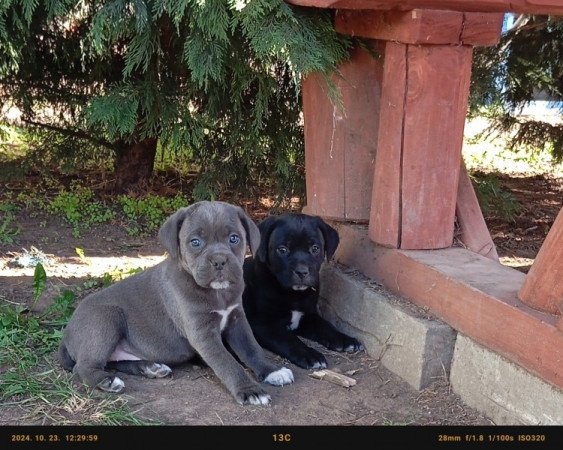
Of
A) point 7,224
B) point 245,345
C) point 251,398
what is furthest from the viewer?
point 7,224

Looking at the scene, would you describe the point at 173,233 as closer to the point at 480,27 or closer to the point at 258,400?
the point at 258,400

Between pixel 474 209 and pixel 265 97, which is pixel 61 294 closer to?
pixel 265 97

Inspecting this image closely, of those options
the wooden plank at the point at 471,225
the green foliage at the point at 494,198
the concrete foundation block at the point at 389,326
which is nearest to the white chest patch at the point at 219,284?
the concrete foundation block at the point at 389,326

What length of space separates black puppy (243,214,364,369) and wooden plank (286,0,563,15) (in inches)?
56.8

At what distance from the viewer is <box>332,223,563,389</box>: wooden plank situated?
3.99 meters

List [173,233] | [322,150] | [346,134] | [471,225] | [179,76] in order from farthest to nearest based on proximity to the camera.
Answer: [179,76] < [322,150] < [346,134] < [471,225] < [173,233]

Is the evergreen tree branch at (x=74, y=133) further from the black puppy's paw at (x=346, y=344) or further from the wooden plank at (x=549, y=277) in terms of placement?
the wooden plank at (x=549, y=277)

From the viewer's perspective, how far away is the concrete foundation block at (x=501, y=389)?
3982mm

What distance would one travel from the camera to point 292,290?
17.8 ft

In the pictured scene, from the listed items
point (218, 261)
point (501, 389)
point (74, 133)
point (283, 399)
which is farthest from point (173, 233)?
point (74, 133)

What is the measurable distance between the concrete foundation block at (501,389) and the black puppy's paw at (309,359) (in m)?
0.84

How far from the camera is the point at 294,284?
5199mm

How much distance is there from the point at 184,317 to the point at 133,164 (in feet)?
12.2

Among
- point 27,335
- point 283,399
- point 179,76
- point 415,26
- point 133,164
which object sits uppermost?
point 415,26
